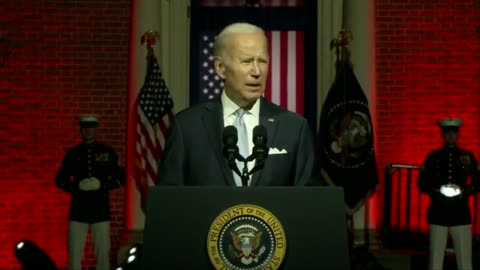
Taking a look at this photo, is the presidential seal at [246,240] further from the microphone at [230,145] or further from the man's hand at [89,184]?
the man's hand at [89,184]

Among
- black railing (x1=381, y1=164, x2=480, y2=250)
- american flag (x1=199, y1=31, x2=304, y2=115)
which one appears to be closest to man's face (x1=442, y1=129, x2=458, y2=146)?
black railing (x1=381, y1=164, x2=480, y2=250)

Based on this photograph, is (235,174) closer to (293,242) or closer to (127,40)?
(293,242)

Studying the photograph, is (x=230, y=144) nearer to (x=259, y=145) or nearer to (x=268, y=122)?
(x=259, y=145)

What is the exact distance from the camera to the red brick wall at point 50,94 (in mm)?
10180

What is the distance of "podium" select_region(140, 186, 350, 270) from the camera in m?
2.81

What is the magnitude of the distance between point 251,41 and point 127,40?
7226 mm

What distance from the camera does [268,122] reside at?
325 centimetres

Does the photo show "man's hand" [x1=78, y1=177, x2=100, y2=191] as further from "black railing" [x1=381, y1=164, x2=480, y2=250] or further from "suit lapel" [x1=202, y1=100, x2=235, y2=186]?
"suit lapel" [x1=202, y1=100, x2=235, y2=186]

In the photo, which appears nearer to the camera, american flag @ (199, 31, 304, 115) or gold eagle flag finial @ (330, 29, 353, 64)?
gold eagle flag finial @ (330, 29, 353, 64)

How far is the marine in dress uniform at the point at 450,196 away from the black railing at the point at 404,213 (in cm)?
134

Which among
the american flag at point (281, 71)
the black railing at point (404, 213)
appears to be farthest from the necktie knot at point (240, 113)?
the black railing at point (404, 213)

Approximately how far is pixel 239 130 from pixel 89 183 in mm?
5637

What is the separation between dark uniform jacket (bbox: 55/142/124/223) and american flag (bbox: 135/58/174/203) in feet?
2.31

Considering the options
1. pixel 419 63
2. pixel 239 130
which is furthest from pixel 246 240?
pixel 419 63
